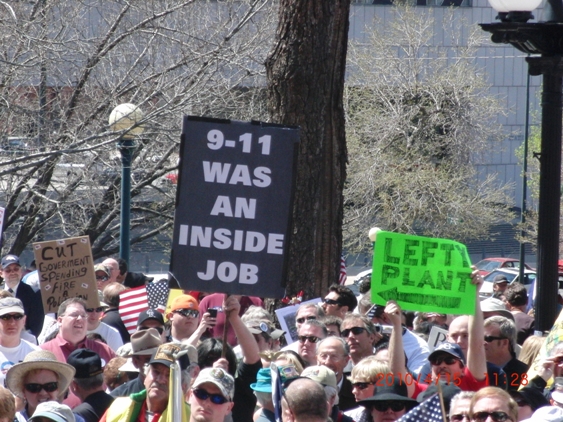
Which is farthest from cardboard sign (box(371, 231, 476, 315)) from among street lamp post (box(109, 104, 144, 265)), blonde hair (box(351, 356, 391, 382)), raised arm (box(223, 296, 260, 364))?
street lamp post (box(109, 104, 144, 265))

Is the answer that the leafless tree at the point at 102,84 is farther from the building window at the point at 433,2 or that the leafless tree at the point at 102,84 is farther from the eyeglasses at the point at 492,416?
the building window at the point at 433,2

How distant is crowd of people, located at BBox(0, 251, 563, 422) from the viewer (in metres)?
5.25

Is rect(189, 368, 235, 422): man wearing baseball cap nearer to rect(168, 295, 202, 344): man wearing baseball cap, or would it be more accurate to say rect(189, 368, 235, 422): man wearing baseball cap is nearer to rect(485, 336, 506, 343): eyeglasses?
rect(485, 336, 506, 343): eyeglasses

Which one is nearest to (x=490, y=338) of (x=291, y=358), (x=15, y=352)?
(x=291, y=358)

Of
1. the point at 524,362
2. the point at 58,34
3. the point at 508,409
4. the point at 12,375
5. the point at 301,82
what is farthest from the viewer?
the point at 58,34

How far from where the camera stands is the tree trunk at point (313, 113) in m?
9.97

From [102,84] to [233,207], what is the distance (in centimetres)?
893

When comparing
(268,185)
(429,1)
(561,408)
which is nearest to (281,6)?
(268,185)

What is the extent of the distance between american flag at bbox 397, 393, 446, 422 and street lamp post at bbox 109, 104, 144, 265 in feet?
24.5

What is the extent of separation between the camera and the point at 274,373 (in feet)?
17.4

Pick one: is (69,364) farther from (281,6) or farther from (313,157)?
(281,6)

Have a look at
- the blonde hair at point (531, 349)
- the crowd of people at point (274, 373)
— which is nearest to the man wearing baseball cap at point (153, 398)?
the crowd of people at point (274, 373)

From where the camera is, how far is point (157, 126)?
13.8 m

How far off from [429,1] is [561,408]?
3832 cm
